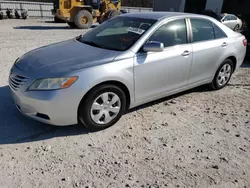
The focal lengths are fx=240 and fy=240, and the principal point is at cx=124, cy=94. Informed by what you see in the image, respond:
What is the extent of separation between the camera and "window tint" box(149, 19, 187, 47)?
364cm

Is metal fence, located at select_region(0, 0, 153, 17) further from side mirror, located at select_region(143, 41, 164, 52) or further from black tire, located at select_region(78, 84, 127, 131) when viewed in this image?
black tire, located at select_region(78, 84, 127, 131)

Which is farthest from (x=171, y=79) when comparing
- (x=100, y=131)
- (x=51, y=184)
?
(x=51, y=184)

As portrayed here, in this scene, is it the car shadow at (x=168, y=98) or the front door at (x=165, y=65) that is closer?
the front door at (x=165, y=65)

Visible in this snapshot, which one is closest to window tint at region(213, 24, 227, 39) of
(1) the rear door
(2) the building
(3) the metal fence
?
(1) the rear door

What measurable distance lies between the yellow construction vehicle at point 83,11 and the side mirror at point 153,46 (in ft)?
41.7

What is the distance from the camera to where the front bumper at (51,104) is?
2852 millimetres

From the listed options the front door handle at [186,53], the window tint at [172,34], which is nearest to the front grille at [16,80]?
the window tint at [172,34]

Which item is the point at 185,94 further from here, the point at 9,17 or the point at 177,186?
the point at 9,17

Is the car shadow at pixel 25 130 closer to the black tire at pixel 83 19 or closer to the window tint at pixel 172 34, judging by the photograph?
the window tint at pixel 172 34

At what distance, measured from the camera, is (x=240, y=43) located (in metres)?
4.92

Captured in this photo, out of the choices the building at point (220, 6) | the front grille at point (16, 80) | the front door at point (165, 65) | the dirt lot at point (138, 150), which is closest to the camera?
the dirt lot at point (138, 150)

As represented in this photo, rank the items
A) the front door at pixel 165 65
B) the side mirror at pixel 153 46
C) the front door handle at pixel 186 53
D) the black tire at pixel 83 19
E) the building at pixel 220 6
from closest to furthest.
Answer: the side mirror at pixel 153 46 < the front door at pixel 165 65 < the front door handle at pixel 186 53 < the black tire at pixel 83 19 < the building at pixel 220 6

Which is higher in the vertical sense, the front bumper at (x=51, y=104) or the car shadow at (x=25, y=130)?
the front bumper at (x=51, y=104)

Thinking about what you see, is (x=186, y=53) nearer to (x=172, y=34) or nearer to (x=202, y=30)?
(x=172, y=34)
